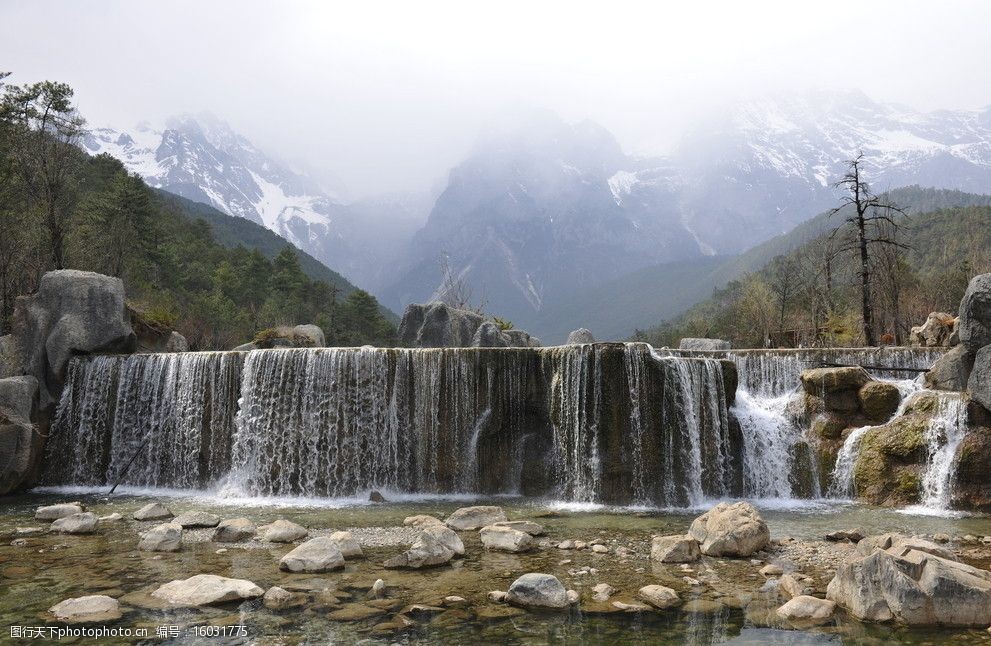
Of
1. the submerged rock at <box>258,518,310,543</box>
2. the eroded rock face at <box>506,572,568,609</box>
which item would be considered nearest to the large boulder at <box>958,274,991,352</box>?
the eroded rock face at <box>506,572,568,609</box>

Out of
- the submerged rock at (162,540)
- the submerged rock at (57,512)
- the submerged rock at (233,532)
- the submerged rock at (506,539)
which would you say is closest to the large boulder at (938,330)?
the submerged rock at (506,539)

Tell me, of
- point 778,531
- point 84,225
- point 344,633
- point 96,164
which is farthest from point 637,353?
point 96,164

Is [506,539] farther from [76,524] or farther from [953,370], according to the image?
[953,370]

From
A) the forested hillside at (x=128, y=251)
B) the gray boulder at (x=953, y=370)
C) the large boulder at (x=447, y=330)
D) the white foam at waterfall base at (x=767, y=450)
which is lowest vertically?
the white foam at waterfall base at (x=767, y=450)

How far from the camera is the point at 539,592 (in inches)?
316

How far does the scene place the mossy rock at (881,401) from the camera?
16297mm

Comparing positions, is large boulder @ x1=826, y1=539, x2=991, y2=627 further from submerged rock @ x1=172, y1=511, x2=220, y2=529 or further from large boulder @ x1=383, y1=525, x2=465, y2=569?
submerged rock @ x1=172, y1=511, x2=220, y2=529

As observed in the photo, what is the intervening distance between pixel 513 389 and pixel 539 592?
9487mm

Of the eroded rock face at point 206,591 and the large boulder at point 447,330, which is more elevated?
the large boulder at point 447,330

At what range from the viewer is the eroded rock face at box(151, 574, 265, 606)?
817 centimetres

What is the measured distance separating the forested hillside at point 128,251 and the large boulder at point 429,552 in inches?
734

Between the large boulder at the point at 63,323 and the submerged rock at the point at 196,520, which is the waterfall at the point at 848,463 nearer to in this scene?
the submerged rock at the point at 196,520

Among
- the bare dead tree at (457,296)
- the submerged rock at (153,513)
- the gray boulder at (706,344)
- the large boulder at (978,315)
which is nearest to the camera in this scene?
the submerged rock at (153,513)

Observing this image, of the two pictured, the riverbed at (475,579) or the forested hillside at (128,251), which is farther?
the forested hillside at (128,251)
